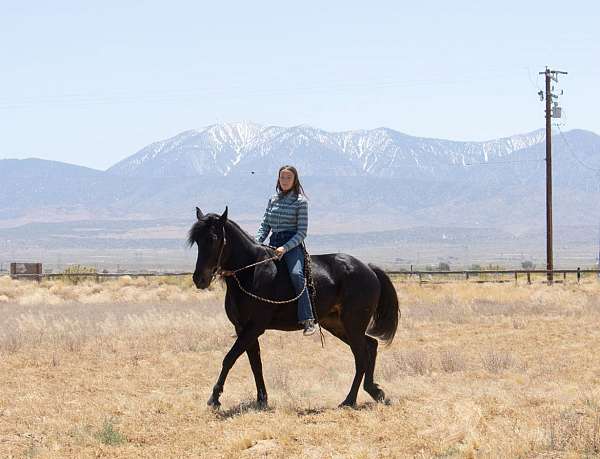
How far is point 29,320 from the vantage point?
2208 cm

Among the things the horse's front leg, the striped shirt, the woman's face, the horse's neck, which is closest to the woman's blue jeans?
the striped shirt

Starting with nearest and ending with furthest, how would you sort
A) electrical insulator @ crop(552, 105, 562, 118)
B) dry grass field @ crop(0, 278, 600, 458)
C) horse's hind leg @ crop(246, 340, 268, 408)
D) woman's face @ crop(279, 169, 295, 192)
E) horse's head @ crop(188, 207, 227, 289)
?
1. dry grass field @ crop(0, 278, 600, 458)
2. horse's head @ crop(188, 207, 227, 289)
3. horse's hind leg @ crop(246, 340, 268, 408)
4. woman's face @ crop(279, 169, 295, 192)
5. electrical insulator @ crop(552, 105, 562, 118)

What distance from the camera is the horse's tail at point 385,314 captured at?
12.7 metres

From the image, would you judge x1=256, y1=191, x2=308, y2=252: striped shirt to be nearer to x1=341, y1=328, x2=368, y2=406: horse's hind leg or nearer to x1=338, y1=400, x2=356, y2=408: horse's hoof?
x1=341, y1=328, x2=368, y2=406: horse's hind leg

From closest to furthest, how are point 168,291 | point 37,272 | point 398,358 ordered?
point 398,358 → point 168,291 → point 37,272

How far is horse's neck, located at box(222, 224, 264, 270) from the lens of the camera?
1135cm

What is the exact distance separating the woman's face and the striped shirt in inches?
3.3

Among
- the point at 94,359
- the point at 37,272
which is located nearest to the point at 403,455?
the point at 94,359

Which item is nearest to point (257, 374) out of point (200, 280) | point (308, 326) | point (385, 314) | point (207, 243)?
point (308, 326)

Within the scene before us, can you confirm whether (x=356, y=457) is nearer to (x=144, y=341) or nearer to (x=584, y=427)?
(x=584, y=427)

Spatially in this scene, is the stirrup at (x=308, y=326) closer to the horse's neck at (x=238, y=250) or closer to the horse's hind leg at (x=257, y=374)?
the horse's hind leg at (x=257, y=374)

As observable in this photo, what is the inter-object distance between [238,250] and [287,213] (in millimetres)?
744

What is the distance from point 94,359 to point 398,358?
4.83 metres

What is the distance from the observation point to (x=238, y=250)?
37.5 feet
